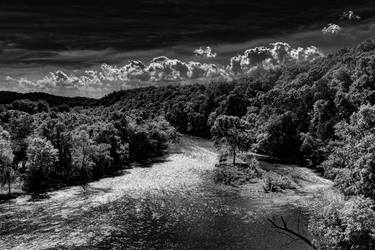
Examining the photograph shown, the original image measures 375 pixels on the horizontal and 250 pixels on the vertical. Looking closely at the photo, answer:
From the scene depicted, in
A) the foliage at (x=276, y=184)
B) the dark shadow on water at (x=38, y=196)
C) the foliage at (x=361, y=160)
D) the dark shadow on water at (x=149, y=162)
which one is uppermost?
the foliage at (x=361, y=160)

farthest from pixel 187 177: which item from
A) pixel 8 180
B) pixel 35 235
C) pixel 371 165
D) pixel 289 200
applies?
pixel 371 165

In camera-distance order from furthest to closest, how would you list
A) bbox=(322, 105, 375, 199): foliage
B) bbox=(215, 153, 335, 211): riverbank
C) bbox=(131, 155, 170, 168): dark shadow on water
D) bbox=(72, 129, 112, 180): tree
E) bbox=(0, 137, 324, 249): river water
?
bbox=(131, 155, 170, 168): dark shadow on water, bbox=(72, 129, 112, 180): tree, bbox=(215, 153, 335, 211): riverbank, bbox=(0, 137, 324, 249): river water, bbox=(322, 105, 375, 199): foliage

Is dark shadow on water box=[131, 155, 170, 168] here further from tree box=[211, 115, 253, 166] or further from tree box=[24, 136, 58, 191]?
tree box=[24, 136, 58, 191]

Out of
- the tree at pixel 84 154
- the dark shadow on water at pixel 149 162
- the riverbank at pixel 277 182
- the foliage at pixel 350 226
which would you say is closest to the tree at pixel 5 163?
the tree at pixel 84 154

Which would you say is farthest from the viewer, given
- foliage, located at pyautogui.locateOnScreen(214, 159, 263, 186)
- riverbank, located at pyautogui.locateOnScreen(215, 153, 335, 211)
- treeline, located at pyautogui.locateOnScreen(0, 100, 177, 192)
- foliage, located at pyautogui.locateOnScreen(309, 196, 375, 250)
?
foliage, located at pyautogui.locateOnScreen(214, 159, 263, 186)

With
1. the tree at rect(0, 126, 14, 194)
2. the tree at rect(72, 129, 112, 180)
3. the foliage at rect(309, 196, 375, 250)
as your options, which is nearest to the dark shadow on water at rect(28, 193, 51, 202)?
the tree at rect(0, 126, 14, 194)

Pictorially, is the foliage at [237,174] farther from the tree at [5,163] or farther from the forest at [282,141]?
the tree at [5,163]
